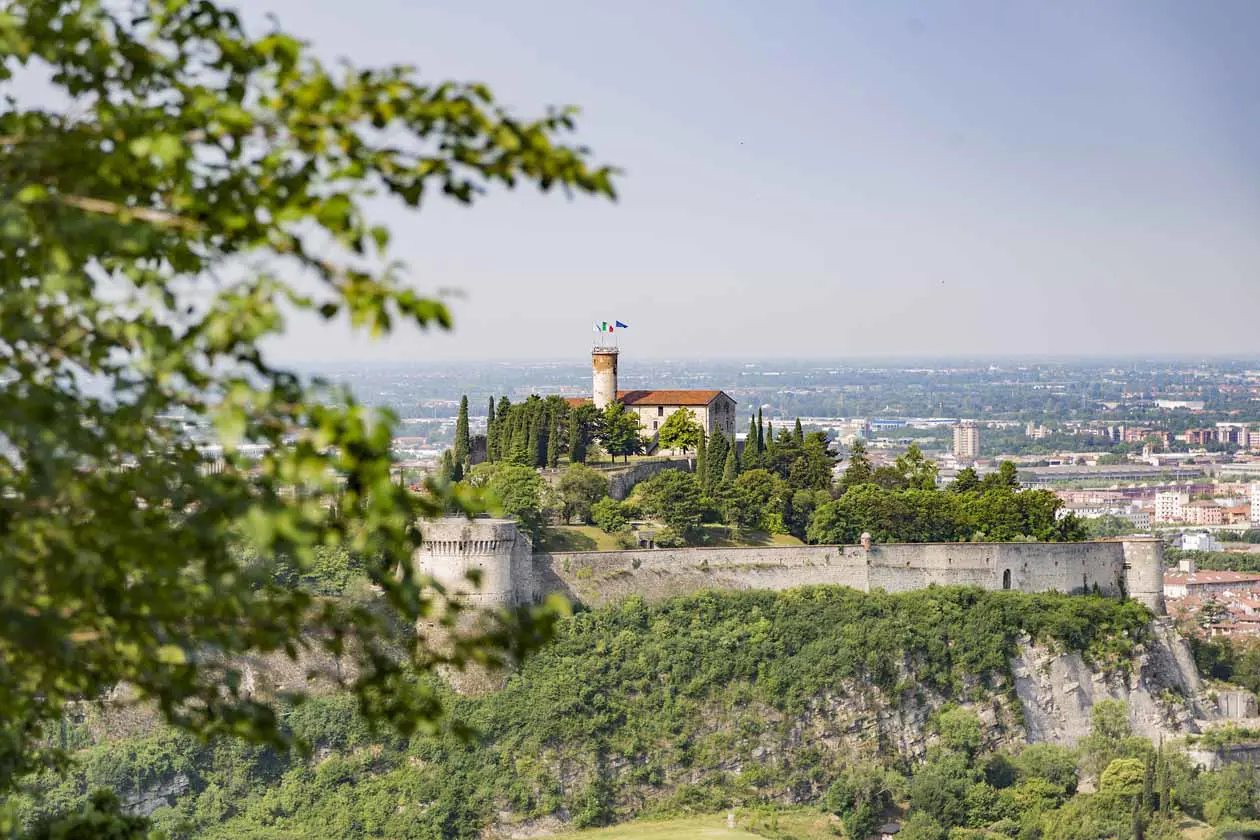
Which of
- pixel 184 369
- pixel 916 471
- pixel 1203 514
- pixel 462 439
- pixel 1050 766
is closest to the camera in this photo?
pixel 184 369

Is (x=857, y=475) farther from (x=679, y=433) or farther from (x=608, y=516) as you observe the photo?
(x=608, y=516)

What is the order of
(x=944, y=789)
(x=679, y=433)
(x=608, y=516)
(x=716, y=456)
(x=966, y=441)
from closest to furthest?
(x=944, y=789)
(x=608, y=516)
(x=716, y=456)
(x=679, y=433)
(x=966, y=441)

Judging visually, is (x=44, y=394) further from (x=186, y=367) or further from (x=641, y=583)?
(x=641, y=583)

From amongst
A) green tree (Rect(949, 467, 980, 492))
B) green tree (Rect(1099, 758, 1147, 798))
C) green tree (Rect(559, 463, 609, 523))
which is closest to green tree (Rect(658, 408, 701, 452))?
green tree (Rect(949, 467, 980, 492))

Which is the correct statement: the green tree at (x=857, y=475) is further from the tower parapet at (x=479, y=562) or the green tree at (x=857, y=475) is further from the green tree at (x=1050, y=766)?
the tower parapet at (x=479, y=562)

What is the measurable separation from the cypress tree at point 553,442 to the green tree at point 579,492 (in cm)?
207

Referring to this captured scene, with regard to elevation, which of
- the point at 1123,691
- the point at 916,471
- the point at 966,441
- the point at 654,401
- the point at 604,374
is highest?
the point at 604,374

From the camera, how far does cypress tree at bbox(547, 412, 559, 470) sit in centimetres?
4000

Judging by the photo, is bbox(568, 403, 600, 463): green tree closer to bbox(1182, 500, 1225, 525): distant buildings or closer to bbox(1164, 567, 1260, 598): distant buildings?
bbox(1164, 567, 1260, 598): distant buildings

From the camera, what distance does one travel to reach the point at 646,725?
33.5m

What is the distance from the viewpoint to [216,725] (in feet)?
20.5

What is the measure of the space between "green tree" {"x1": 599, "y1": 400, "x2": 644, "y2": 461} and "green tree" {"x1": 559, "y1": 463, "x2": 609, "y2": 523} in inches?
177

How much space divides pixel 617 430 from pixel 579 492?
17.1 feet

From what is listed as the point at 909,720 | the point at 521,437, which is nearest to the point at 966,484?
the point at 909,720
